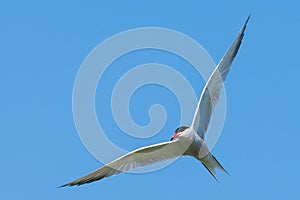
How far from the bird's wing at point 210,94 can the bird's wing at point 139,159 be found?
1.23 metres

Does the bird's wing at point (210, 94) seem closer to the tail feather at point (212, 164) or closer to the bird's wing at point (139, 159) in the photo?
the tail feather at point (212, 164)

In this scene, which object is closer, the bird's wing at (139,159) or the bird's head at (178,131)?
the bird's wing at (139,159)

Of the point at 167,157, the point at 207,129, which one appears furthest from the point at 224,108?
the point at 167,157

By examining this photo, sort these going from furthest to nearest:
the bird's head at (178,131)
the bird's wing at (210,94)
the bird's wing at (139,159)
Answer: the bird's wing at (210,94)
the bird's head at (178,131)
the bird's wing at (139,159)

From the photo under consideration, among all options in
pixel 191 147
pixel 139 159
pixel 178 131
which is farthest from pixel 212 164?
pixel 139 159

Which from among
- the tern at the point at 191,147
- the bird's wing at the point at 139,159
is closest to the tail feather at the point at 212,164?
the tern at the point at 191,147

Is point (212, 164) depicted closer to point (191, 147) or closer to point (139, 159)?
point (191, 147)

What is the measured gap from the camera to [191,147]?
20984mm

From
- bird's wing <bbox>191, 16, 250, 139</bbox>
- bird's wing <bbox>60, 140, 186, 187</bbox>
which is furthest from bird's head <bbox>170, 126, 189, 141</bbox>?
bird's wing <bbox>191, 16, 250, 139</bbox>

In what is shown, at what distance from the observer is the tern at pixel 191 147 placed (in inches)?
808

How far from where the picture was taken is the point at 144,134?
70.9 feet

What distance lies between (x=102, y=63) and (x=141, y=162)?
2676 mm

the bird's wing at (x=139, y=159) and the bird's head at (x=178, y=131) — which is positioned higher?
the bird's head at (x=178, y=131)

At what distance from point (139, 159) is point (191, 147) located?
1.14m
